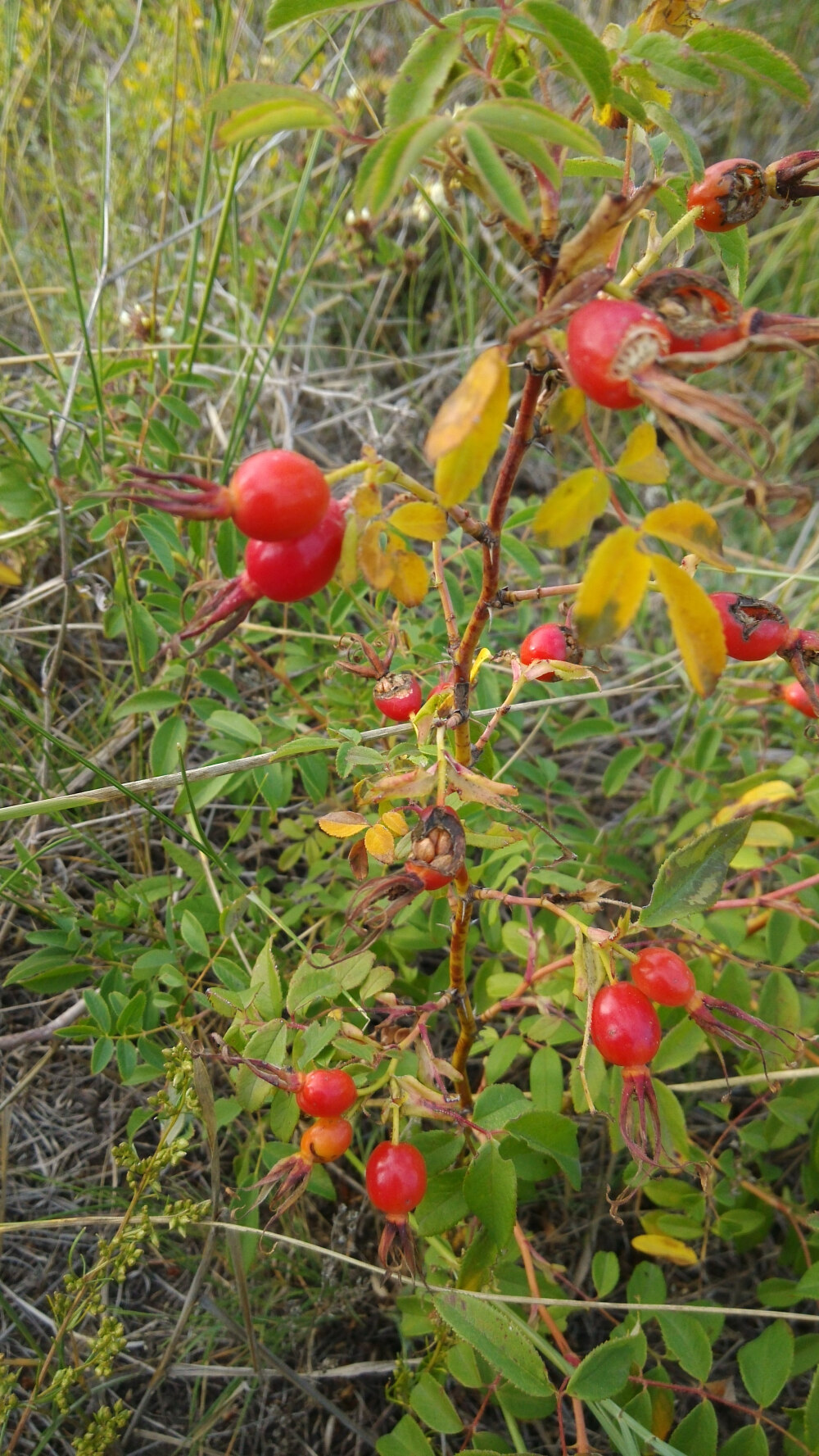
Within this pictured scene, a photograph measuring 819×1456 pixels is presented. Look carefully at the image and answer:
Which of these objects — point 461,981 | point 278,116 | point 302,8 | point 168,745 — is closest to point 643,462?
point 278,116

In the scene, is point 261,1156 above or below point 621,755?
below

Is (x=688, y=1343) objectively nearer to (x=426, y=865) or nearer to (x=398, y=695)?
(x=426, y=865)

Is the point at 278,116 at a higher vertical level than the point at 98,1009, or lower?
higher

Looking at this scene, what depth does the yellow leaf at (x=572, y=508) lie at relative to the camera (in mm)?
717

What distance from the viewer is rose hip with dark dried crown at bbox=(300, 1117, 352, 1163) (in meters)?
1.13

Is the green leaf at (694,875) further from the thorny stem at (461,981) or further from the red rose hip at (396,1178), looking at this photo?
the red rose hip at (396,1178)

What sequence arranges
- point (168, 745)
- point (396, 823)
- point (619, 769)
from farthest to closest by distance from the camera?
1. point (619, 769)
2. point (168, 745)
3. point (396, 823)

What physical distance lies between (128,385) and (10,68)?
3.80 feet

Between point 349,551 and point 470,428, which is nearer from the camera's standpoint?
point 470,428

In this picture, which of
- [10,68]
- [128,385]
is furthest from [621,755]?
[10,68]

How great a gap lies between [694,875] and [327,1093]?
54 cm

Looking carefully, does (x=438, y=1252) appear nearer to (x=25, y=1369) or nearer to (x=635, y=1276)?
(x=635, y=1276)

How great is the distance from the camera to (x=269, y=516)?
0.71 m

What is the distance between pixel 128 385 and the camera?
223cm
